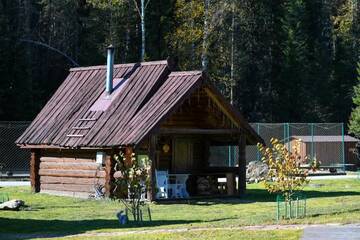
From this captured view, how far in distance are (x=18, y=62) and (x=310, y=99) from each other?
27.7m

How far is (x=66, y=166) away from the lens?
30.6m

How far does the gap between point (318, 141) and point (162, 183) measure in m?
28.2

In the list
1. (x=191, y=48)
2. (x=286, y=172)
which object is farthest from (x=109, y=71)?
(x=191, y=48)

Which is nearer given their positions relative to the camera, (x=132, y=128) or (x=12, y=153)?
(x=132, y=128)

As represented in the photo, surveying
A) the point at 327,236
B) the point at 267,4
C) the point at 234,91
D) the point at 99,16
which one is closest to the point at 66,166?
the point at 327,236

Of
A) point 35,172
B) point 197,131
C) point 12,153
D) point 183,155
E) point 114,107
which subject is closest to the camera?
point 197,131

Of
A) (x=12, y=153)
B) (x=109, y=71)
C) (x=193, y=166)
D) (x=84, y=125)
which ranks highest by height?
(x=109, y=71)

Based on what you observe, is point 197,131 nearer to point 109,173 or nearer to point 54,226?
point 109,173

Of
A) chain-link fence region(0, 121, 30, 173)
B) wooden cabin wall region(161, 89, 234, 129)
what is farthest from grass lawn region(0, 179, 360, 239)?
chain-link fence region(0, 121, 30, 173)

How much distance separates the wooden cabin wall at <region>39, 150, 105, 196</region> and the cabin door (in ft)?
10.6

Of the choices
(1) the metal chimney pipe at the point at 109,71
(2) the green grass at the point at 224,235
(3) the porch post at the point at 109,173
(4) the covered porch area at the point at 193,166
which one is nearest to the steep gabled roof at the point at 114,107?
(1) the metal chimney pipe at the point at 109,71

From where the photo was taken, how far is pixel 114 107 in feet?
96.7

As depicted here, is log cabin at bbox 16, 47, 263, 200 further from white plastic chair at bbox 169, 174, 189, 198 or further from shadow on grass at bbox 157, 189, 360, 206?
shadow on grass at bbox 157, 189, 360, 206

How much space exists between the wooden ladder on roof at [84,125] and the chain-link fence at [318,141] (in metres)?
21.5
